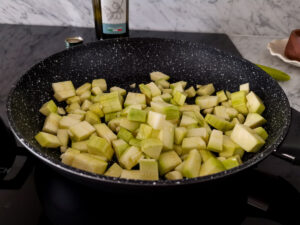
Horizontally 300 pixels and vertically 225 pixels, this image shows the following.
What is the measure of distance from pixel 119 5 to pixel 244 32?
740 mm

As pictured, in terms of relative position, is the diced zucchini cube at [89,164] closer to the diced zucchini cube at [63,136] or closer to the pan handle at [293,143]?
the diced zucchini cube at [63,136]

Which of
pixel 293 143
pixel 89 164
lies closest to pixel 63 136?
pixel 89 164

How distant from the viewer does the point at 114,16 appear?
1210 millimetres

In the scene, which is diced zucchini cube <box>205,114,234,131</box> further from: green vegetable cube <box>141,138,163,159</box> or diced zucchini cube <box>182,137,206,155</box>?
green vegetable cube <box>141,138,163,159</box>

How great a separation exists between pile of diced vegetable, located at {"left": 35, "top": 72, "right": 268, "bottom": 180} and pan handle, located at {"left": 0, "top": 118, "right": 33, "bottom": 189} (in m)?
0.08

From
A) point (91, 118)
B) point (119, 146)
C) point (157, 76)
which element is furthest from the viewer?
point (157, 76)

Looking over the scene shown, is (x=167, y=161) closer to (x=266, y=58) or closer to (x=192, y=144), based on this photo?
(x=192, y=144)

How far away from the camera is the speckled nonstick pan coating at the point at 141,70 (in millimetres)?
897

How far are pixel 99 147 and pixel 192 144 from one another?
0.24 meters

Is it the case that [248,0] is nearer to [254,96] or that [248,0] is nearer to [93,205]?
[254,96]

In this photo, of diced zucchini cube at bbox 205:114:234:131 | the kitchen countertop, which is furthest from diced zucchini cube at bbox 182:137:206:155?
the kitchen countertop

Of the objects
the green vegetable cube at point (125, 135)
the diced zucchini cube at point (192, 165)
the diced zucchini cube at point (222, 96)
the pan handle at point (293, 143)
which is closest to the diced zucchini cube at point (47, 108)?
the green vegetable cube at point (125, 135)

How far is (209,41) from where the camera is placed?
1.52 meters

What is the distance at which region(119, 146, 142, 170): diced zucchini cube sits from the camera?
78 centimetres
